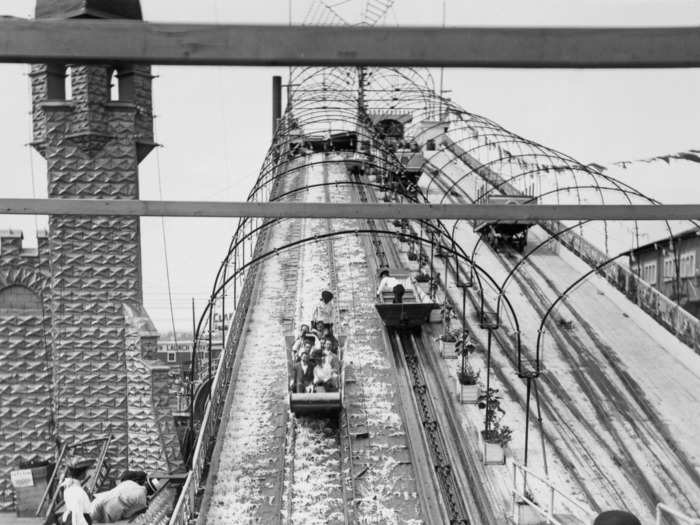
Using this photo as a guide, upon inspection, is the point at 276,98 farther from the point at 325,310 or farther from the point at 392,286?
the point at 325,310

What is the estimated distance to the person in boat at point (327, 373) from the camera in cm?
1638

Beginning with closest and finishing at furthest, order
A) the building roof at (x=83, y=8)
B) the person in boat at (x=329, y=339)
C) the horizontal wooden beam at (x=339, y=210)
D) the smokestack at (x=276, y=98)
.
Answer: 1. the horizontal wooden beam at (x=339, y=210)
2. the person in boat at (x=329, y=339)
3. the building roof at (x=83, y=8)
4. the smokestack at (x=276, y=98)

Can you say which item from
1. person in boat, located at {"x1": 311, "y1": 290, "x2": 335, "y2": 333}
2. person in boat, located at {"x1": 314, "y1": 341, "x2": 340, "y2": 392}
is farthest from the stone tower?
person in boat, located at {"x1": 314, "y1": 341, "x2": 340, "y2": 392}

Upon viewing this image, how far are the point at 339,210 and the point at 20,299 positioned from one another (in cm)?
2344

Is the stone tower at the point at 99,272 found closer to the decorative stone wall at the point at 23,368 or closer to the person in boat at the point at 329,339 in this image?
the decorative stone wall at the point at 23,368

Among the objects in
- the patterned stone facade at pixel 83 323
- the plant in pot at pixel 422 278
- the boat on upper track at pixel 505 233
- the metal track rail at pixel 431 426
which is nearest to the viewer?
the metal track rail at pixel 431 426

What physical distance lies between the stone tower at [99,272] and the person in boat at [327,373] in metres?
10.5

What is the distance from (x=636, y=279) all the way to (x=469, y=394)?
793 cm

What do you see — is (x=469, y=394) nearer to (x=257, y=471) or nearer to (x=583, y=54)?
(x=257, y=471)

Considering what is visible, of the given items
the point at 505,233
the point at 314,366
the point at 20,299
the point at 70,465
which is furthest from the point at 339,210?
the point at 505,233

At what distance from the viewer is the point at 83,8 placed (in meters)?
29.2

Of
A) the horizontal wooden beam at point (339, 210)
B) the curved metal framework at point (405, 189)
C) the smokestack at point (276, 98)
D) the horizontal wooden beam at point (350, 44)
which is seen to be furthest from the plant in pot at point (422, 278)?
the smokestack at point (276, 98)

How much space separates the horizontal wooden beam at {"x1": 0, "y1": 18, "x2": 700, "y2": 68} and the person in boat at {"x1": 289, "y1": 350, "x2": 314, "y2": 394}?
40.7ft

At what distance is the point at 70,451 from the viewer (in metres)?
25.5
